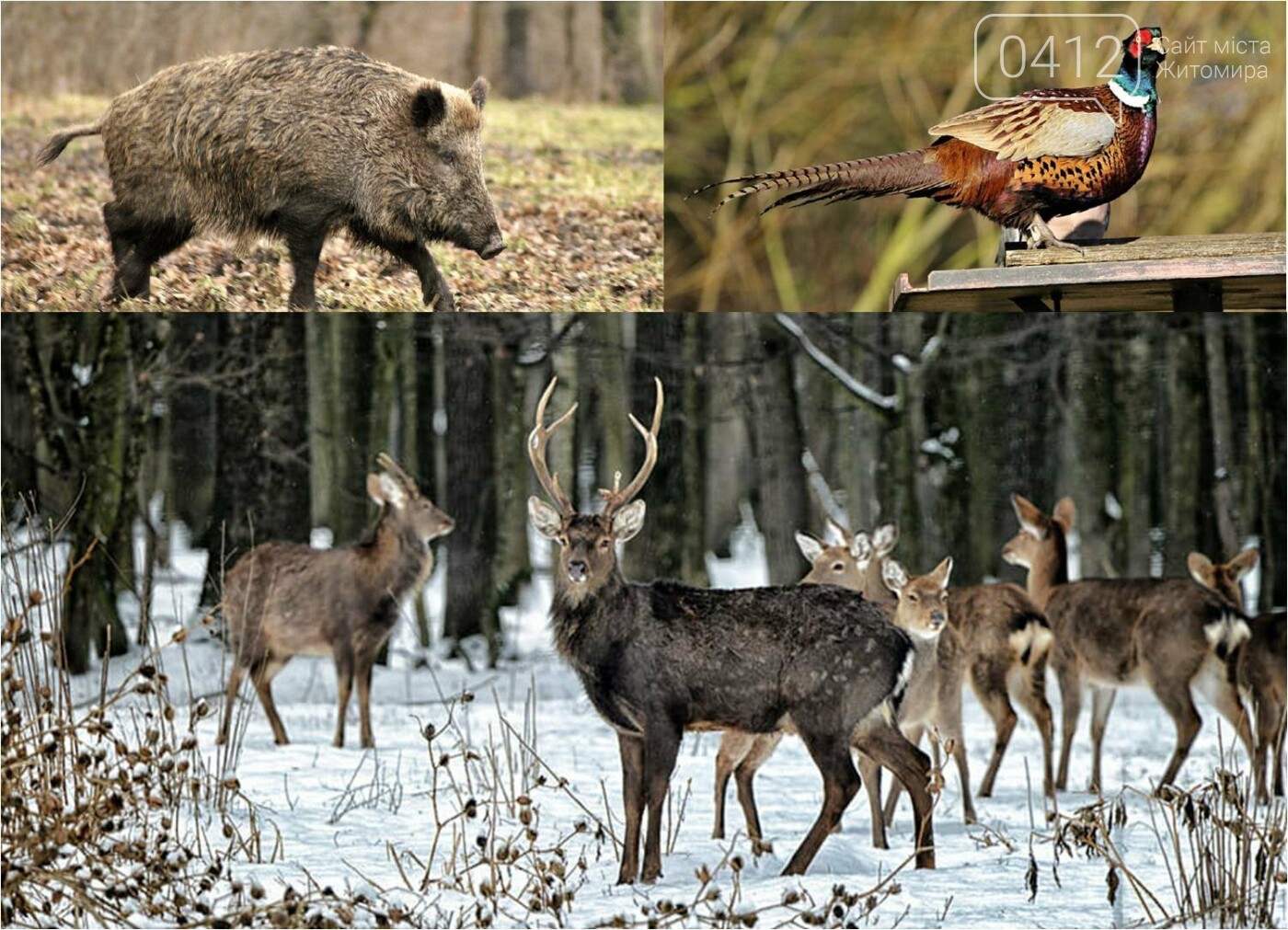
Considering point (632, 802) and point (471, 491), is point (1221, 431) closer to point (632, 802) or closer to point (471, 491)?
point (471, 491)

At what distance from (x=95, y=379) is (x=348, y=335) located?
1619 mm

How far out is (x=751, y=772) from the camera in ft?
24.3

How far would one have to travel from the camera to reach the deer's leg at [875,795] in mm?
7328

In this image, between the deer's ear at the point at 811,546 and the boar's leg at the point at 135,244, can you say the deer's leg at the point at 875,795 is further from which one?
the boar's leg at the point at 135,244

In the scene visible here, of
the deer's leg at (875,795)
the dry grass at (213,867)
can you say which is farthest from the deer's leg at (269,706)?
the deer's leg at (875,795)

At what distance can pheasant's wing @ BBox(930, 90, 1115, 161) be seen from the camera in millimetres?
8188

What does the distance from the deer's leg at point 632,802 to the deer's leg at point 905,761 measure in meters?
0.88

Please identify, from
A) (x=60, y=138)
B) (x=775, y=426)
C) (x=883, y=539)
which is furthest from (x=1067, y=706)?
(x=60, y=138)

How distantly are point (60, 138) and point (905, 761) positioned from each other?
Result: 17.6ft

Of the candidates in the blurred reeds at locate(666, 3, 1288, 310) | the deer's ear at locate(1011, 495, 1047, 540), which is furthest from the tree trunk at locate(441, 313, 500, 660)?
the deer's ear at locate(1011, 495, 1047, 540)

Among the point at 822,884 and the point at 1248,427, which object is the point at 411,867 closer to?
the point at 822,884

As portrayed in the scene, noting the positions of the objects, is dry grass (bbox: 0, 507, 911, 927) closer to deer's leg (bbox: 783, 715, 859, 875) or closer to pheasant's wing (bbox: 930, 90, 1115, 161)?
deer's leg (bbox: 783, 715, 859, 875)

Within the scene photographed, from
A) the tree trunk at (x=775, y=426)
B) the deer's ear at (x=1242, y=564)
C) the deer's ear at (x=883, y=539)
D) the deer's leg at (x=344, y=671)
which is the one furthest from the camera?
the tree trunk at (x=775, y=426)

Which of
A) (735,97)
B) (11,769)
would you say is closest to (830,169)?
(735,97)
